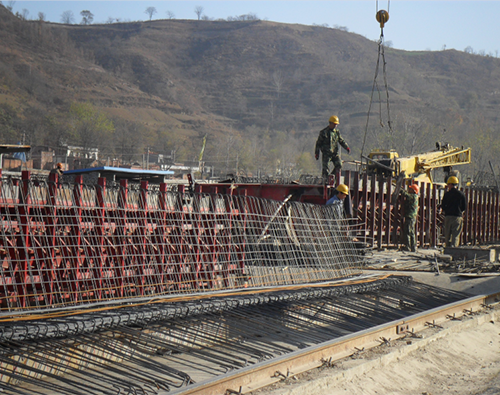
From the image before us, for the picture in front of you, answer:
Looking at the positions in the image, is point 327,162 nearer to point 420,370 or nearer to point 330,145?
point 330,145

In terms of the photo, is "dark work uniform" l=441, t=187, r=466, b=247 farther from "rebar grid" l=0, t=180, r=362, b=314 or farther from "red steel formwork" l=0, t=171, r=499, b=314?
"rebar grid" l=0, t=180, r=362, b=314

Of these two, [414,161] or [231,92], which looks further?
[231,92]

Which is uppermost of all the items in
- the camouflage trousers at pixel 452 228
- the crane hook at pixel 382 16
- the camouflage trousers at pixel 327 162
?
the crane hook at pixel 382 16

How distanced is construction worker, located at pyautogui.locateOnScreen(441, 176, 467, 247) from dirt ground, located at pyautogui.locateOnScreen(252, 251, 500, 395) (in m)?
6.65

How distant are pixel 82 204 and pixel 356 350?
3.87 m

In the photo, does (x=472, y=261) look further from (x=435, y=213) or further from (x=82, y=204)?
(x=82, y=204)

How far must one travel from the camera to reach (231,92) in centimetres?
15938

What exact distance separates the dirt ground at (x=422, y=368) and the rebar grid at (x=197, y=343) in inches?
25.5

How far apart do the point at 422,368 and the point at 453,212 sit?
373 inches

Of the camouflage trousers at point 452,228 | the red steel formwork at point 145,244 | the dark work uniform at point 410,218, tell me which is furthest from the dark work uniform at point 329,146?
the camouflage trousers at point 452,228

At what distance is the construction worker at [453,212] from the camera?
613 inches

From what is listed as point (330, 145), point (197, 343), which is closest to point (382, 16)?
point (330, 145)

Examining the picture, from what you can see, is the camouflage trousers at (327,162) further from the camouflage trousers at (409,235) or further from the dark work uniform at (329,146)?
the camouflage trousers at (409,235)

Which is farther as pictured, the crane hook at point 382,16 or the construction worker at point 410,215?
the construction worker at point 410,215
